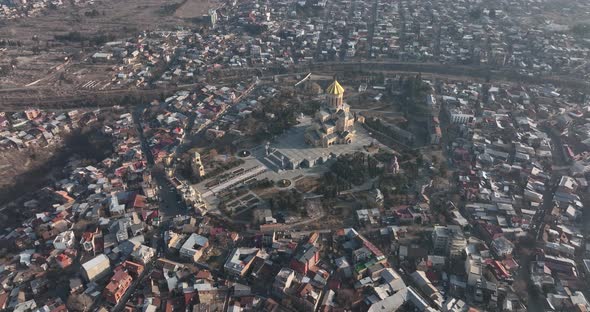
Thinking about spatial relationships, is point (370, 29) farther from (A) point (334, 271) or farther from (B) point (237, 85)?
(A) point (334, 271)

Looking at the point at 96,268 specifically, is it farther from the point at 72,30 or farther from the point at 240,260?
the point at 72,30

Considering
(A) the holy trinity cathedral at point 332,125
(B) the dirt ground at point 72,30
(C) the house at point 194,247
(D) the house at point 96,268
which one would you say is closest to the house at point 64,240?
(D) the house at point 96,268

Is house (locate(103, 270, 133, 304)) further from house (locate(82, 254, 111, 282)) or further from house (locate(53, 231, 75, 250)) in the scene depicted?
house (locate(53, 231, 75, 250))

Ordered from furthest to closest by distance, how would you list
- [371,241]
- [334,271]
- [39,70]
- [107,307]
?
1. [39,70]
2. [371,241]
3. [334,271]
4. [107,307]

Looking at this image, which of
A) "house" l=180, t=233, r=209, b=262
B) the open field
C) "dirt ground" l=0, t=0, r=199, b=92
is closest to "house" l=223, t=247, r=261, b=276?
"house" l=180, t=233, r=209, b=262

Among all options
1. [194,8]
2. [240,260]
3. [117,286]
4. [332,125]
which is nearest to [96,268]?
[117,286]

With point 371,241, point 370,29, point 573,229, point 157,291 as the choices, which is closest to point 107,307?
point 157,291
